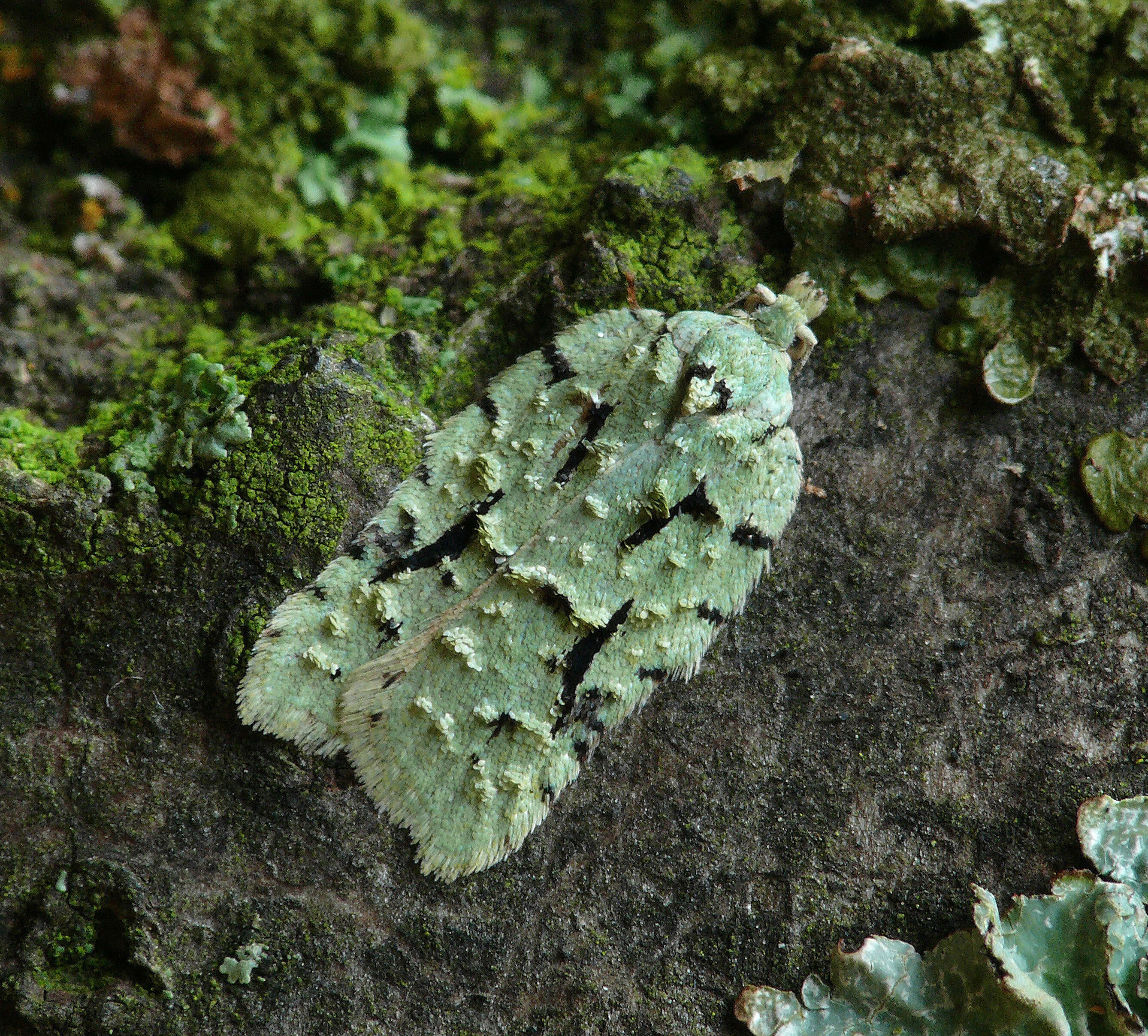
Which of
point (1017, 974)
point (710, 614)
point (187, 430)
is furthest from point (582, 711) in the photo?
point (187, 430)

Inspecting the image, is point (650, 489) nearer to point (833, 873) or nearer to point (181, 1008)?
point (833, 873)

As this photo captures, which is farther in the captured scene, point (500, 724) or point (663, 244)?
point (663, 244)

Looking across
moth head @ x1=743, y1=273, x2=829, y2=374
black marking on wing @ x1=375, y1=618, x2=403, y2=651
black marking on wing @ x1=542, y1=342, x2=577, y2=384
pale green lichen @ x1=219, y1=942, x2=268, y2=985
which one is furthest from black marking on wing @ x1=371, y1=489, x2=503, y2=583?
pale green lichen @ x1=219, y1=942, x2=268, y2=985

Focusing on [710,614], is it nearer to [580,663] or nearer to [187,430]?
[580,663]

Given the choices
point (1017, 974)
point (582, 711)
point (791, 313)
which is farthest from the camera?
point (791, 313)

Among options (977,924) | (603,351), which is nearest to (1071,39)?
(603,351)

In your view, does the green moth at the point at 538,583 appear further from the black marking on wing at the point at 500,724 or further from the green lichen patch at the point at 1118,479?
the green lichen patch at the point at 1118,479

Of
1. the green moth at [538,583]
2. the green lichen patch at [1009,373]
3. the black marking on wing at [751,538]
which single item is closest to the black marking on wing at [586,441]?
the green moth at [538,583]
